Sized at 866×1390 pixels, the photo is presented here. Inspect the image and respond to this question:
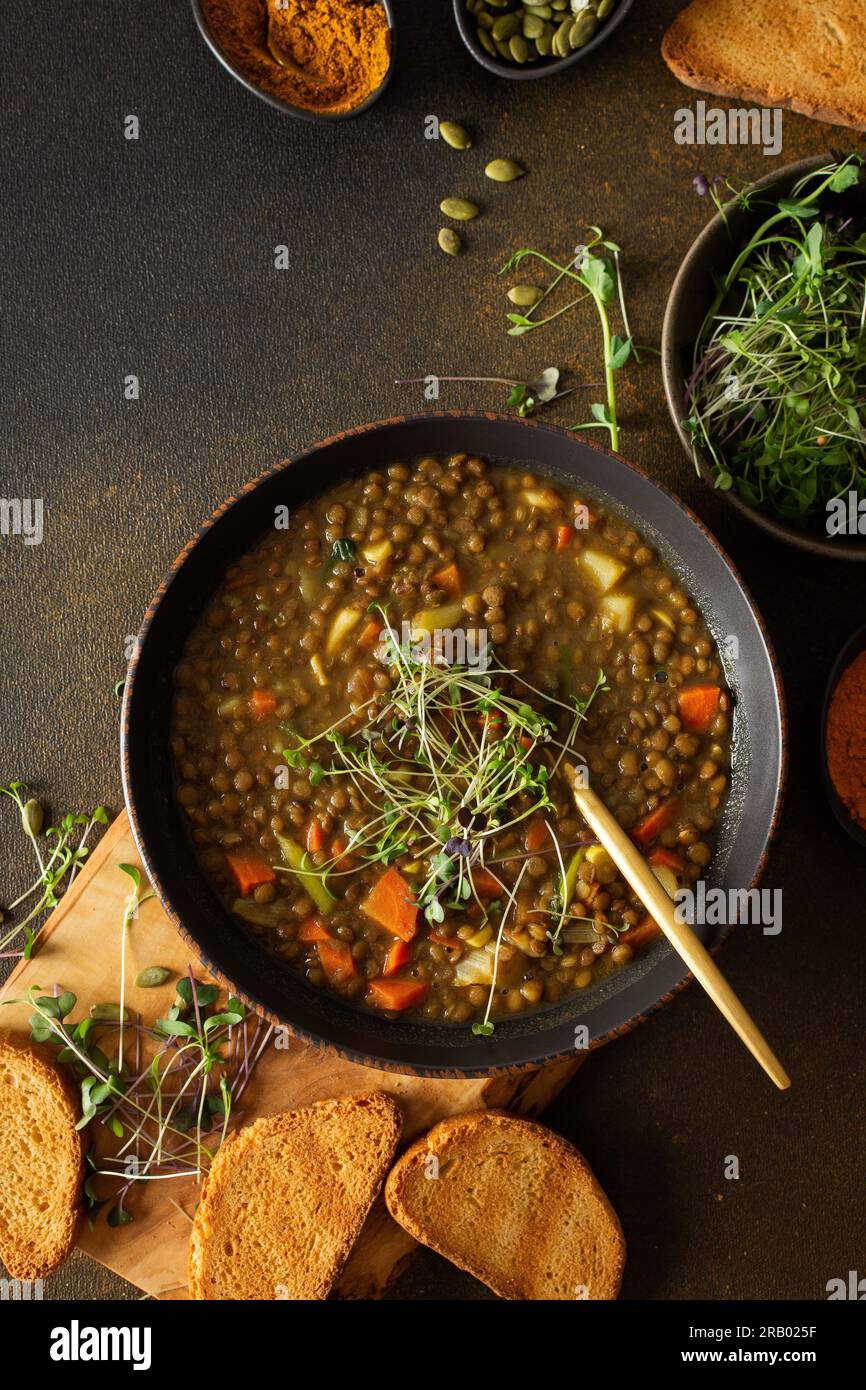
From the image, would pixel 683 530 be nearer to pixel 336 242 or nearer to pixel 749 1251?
pixel 336 242

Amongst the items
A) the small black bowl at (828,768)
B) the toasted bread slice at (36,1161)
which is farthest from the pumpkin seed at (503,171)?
the toasted bread slice at (36,1161)

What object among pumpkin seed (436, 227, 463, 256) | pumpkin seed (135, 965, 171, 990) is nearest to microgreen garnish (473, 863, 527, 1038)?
pumpkin seed (135, 965, 171, 990)

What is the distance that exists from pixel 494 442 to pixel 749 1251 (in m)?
2.66

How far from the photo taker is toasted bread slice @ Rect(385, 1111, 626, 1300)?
3338 millimetres

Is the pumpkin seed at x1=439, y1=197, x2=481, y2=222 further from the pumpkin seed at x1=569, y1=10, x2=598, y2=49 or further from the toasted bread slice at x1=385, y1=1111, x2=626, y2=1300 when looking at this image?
the toasted bread slice at x1=385, y1=1111, x2=626, y2=1300

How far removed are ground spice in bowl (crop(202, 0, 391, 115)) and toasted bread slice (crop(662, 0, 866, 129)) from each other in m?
0.96

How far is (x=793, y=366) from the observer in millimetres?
3320

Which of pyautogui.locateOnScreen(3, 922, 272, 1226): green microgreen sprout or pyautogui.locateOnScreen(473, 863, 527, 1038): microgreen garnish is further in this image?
pyautogui.locateOnScreen(3, 922, 272, 1226): green microgreen sprout

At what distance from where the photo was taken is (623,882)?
10.3 ft

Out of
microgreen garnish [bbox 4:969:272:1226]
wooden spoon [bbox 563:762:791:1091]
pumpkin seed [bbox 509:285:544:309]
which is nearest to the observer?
wooden spoon [bbox 563:762:791:1091]

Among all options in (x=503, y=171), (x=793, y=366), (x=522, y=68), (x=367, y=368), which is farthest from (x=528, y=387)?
(x=522, y=68)

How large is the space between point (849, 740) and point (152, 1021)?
7.56ft

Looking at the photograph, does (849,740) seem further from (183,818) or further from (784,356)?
(183,818)

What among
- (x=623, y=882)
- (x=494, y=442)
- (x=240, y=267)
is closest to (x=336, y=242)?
(x=240, y=267)
